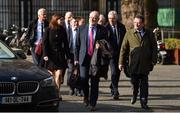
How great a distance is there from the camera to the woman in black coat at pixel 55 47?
44.0 ft

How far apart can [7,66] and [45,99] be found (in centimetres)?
94

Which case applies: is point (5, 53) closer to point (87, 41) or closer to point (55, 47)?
point (55, 47)

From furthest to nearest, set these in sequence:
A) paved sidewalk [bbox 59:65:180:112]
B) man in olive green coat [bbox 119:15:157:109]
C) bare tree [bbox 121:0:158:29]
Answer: bare tree [bbox 121:0:158:29] < paved sidewalk [bbox 59:65:180:112] < man in olive green coat [bbox 119:15:157:109]

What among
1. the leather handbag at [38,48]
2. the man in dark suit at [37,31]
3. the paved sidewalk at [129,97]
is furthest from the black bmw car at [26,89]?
the man in dark suit at [37,31]

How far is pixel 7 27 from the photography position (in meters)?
31.3

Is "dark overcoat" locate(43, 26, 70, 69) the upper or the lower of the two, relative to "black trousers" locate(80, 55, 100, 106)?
upper

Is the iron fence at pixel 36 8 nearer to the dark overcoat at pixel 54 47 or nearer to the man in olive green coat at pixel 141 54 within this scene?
the dark overcoat at pixel 54 47

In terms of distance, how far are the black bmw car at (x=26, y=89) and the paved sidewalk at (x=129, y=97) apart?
1352mm

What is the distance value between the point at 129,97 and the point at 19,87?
4266mm

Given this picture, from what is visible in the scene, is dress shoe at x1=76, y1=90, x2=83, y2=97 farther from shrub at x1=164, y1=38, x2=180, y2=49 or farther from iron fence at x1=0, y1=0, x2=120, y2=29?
iron fence at x1=0, y1=0, x2=120, y2=29

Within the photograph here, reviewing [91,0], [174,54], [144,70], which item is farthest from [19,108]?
[91,0]

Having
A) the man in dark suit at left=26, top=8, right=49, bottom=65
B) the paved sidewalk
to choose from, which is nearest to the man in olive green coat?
the paved sidewalk

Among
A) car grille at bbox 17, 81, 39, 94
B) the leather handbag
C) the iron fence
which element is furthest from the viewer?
the iron fence

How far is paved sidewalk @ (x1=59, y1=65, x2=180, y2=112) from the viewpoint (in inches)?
507
